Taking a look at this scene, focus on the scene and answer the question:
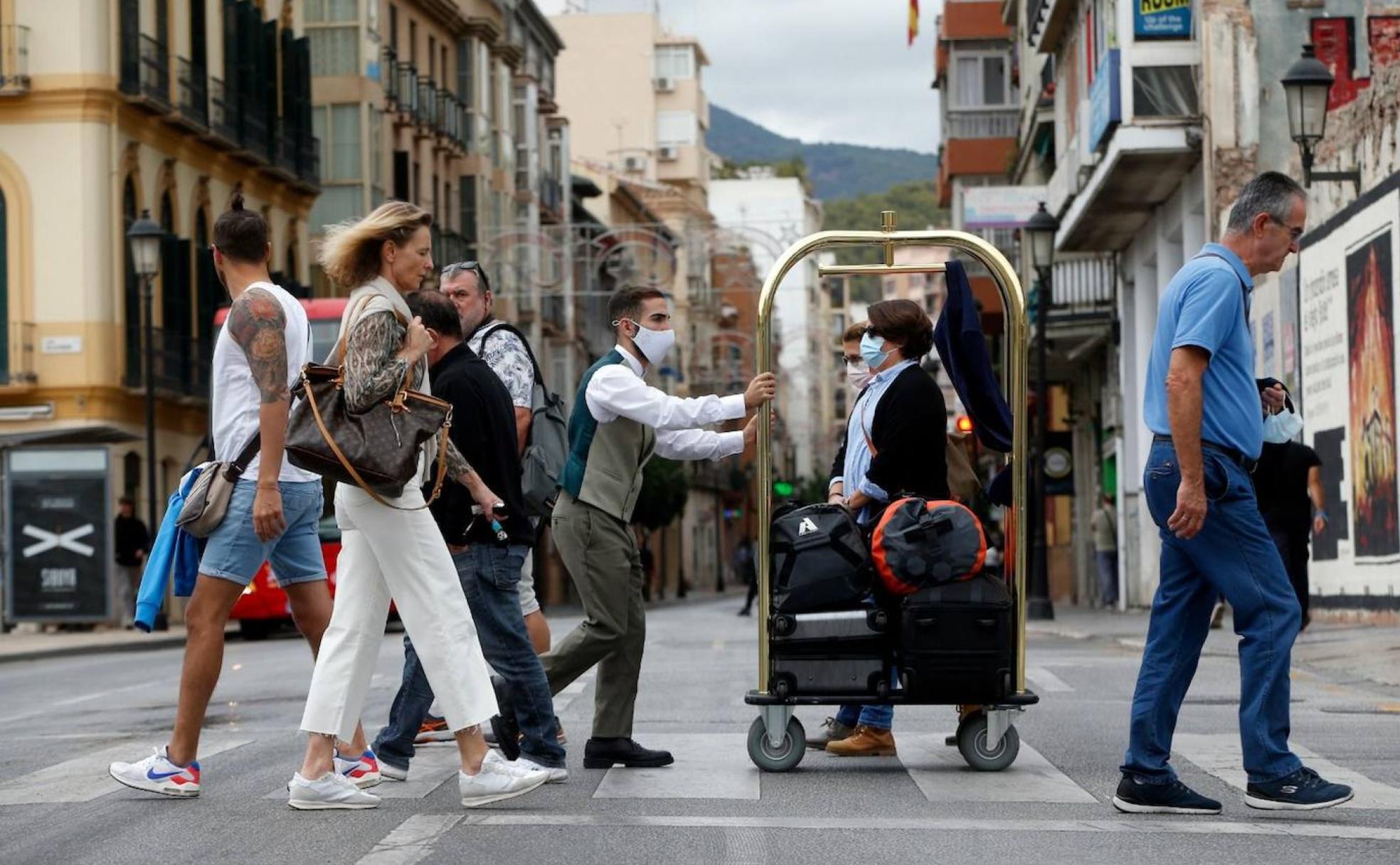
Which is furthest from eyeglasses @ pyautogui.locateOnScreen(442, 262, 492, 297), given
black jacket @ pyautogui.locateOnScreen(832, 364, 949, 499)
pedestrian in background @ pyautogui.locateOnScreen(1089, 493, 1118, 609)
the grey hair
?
pedestrian in background @ pyautogui.locateOnScreen(1089, 493, 1118, 609)

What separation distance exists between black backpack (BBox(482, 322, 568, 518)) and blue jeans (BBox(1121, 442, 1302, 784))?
275 centimetres

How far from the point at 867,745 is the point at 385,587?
245 centimetres

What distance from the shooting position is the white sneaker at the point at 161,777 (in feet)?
27.3

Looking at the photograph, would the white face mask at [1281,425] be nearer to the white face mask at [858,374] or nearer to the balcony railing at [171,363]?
the white face mask at [858,374]

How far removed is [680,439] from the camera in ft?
30.6

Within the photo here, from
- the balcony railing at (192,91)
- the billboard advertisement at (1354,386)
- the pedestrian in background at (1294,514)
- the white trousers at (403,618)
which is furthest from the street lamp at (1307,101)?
the balcony railing at (192,91)

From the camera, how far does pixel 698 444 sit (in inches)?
364

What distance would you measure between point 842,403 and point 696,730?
174m

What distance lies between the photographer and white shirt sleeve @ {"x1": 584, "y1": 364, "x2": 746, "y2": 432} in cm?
887

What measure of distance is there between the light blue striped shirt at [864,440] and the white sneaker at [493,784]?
199 cm

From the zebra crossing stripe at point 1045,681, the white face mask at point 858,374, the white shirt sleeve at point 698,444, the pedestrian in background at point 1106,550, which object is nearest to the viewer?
the white shirt sleeve at point 698,444

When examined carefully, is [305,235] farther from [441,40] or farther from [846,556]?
[846,556]

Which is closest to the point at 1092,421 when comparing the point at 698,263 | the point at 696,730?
the point at 698,263

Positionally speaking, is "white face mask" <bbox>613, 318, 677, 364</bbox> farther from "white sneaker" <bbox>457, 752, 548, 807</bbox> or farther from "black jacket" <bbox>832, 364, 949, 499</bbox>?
"white sneaker" <bbox>457, 752, 548, 807</bbox>
